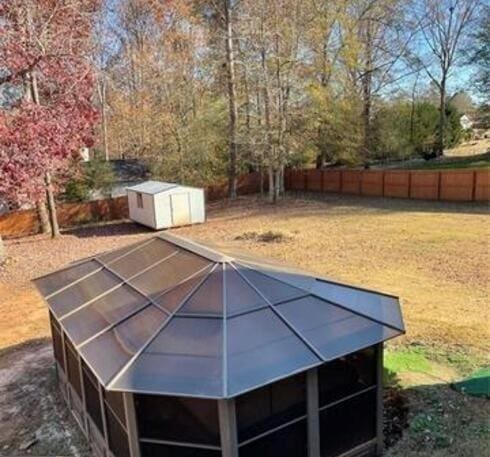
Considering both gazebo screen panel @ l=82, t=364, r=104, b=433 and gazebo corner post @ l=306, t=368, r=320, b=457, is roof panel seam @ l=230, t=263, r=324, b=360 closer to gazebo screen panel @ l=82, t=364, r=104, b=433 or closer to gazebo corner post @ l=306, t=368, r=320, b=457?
gazebo corner post @ l=306, t=368, r=320, b=457

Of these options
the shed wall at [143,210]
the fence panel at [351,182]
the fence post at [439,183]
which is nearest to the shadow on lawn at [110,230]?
the shed wall at [143,210]

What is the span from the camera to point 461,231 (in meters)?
15.8

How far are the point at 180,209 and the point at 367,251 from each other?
8.49m

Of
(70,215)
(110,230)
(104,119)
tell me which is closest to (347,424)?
(110,230)

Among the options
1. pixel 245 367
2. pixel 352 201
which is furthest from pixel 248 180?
pixel 245 367

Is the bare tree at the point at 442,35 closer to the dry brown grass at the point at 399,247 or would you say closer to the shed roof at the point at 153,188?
the dry brown grass at the point at 399,247

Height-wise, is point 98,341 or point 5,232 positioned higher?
point 98,341

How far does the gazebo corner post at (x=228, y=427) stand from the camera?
13.0ft

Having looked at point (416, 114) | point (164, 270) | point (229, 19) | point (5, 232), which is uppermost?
point (229, 19)

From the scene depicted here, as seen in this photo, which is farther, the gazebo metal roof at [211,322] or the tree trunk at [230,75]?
the tree trunk at [230,75]

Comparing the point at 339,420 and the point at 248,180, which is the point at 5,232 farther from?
the point at 339,420

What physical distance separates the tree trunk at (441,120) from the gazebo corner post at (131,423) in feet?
105

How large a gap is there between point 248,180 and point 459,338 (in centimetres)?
2128

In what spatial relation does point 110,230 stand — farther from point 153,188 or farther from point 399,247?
point 399,247
